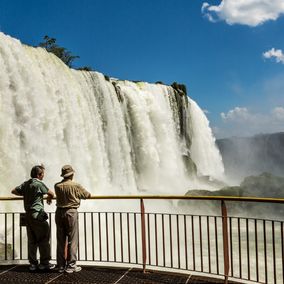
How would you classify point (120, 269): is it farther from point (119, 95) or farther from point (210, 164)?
point (210, 164)

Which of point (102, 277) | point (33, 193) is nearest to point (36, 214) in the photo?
point (33, 193)

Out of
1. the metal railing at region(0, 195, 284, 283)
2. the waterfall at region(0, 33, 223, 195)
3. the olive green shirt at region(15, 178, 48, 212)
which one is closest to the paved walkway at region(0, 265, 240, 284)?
the metal railing at region(0, 195, 284, 283)

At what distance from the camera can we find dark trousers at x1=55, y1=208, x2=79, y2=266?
6.60 metres

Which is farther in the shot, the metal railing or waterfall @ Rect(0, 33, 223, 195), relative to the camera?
waterfall @ Rect(0, 33, 223, 195)

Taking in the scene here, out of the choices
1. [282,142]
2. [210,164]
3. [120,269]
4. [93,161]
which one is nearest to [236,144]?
[282,142]

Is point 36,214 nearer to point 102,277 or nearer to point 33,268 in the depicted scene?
point 33,268

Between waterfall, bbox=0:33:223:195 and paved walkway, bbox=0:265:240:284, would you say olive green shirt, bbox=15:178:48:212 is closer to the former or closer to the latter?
paved walkway, bbox=0:265:240:284

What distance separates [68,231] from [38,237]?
23.0 inches

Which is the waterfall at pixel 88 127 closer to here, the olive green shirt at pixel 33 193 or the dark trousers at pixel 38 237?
the dark trousers at pixel 38 237

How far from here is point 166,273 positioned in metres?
6.78

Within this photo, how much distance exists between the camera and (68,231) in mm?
6699

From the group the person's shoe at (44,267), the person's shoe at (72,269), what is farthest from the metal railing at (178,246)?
the person's shoe at (44,267)

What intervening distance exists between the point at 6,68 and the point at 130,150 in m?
13.1

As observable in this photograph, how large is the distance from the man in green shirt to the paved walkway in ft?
0.91
